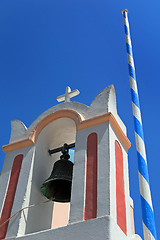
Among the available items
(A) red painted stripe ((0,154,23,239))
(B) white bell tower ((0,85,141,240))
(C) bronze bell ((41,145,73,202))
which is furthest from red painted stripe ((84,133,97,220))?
(A) red painted stripe ((0,154,23,239))

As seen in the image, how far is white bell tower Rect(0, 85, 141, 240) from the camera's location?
397 cm

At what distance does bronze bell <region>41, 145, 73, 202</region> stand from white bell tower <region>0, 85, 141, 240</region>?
0.39ft

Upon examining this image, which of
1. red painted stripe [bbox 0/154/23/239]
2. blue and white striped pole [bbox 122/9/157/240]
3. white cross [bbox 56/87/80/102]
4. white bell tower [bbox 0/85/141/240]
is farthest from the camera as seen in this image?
white cross [bbox 56/87/80/102]

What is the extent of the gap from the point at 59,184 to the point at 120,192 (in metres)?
0.93

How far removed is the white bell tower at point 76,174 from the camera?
13.0 ft

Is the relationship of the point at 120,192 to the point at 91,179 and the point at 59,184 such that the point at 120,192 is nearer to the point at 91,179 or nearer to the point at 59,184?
the point at 91,179

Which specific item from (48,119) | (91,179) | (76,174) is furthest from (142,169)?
(48,119)

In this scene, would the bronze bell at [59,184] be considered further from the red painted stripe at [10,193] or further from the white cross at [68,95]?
the white cross at [68,95]

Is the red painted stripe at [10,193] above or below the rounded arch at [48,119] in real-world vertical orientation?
below

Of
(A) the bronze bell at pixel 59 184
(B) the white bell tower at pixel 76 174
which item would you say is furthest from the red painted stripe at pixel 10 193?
(A) the bronze bell at pixel 59 184

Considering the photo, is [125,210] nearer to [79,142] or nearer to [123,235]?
[123,235]

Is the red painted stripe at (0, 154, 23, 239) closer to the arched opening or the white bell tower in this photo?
the white bell tower

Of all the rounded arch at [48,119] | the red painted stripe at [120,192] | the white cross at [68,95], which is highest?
the white cross at [68,95]

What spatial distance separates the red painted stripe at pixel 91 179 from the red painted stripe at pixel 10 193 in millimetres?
1022
